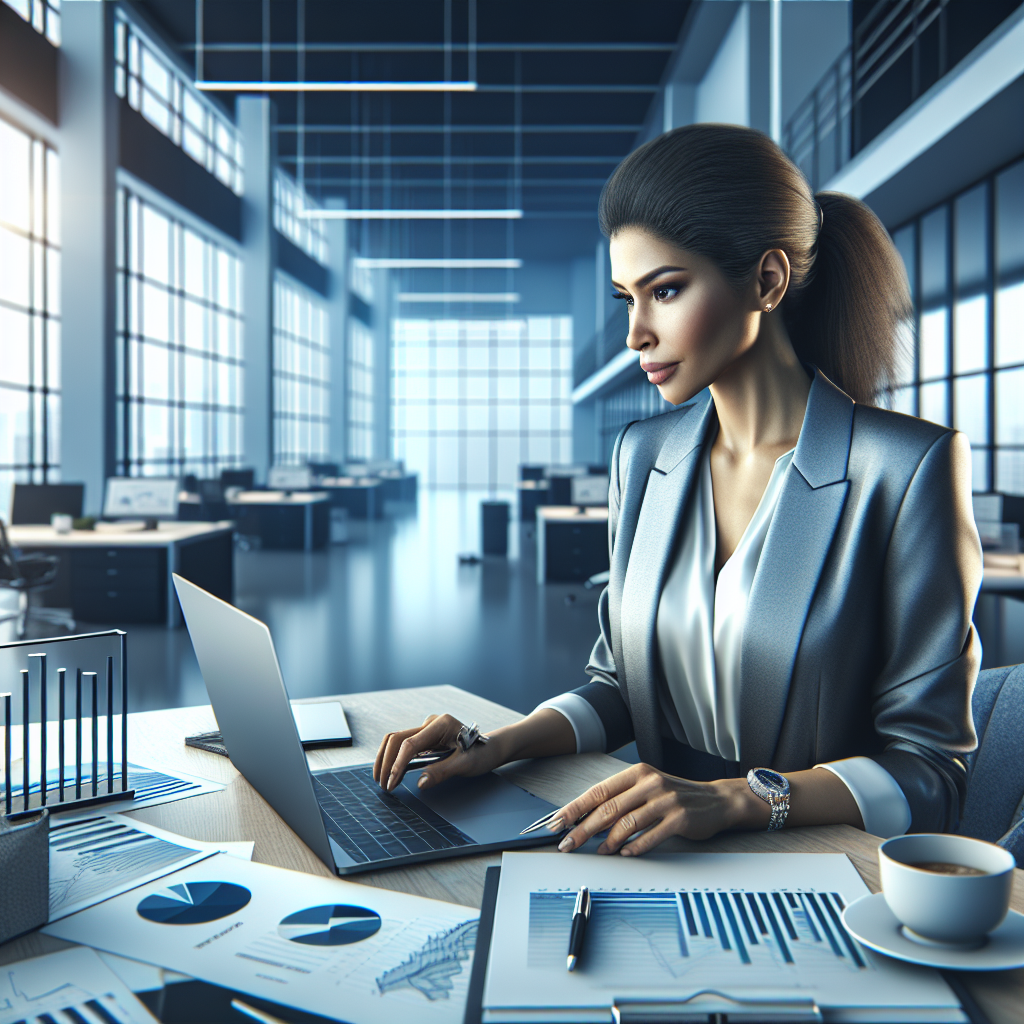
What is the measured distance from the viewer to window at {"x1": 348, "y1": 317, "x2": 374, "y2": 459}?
2395cm

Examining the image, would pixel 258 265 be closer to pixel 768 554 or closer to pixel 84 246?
pixel 84 246

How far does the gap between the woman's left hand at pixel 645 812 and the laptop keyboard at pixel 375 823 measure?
134 millimetres

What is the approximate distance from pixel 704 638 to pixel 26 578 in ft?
21.0

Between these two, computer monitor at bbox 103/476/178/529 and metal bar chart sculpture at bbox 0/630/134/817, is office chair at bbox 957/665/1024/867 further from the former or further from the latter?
computer monitor at bbox 103/476/178/529

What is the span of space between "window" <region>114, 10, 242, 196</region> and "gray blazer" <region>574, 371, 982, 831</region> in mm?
11740

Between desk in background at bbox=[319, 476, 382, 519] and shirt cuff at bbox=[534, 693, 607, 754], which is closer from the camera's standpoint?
shirt cuff at bbox=[534, 693, 607, 754]

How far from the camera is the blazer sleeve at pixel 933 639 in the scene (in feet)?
3.59

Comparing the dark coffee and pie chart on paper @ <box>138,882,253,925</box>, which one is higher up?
the dark coffee

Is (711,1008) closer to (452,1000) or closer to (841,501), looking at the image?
(452,1000)

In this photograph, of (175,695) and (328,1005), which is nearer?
(328,1005)

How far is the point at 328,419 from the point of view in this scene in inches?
883

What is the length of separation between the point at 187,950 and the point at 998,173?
763cm

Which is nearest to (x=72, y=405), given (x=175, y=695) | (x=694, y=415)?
(x=175, y=695)

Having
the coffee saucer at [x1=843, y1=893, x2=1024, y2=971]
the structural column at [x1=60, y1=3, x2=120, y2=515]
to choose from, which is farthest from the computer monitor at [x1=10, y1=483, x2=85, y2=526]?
the coffee saucer at [x1=843, y1=893, x2=1024, y2=971]
